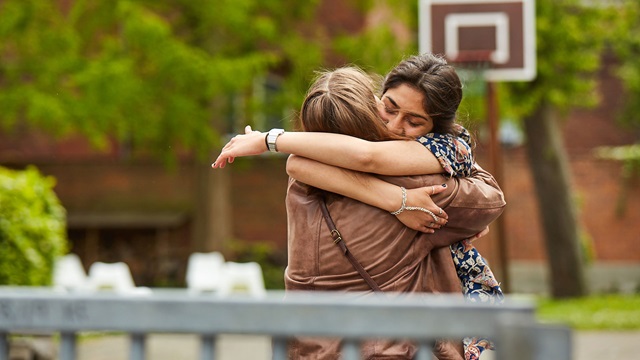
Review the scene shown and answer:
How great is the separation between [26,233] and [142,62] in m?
8.18

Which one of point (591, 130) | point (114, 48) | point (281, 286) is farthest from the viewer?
point (591, 130)

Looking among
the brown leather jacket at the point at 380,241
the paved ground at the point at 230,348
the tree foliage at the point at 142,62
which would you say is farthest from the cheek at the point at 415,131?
the tree foliage at the point at 142,62

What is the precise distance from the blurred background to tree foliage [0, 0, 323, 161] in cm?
3

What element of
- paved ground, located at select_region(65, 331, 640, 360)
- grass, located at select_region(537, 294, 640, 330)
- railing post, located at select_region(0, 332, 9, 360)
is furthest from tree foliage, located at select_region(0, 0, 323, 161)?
railing post, located at select_region(0, 332, 9, 360)

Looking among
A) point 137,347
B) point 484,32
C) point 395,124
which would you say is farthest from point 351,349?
point 484,32

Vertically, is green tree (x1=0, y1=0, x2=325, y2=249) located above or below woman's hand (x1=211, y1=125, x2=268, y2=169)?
above

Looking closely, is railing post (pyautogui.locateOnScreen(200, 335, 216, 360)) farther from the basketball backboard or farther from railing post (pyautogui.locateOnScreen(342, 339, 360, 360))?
the basketball backboard

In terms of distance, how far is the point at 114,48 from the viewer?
17094mm

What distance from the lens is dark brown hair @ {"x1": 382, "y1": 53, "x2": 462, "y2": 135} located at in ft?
9.67

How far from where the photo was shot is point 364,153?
112 inches

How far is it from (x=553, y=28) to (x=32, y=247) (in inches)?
407

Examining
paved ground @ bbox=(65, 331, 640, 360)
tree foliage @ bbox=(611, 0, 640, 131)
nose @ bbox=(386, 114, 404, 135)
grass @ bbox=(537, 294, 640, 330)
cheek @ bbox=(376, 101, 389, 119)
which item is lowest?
grass @ bbox=(537, 294, 640, 330)

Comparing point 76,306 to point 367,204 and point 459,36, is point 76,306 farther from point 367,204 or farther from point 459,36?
point 459,36

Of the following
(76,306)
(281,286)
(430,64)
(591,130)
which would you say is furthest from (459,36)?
(591,130)
